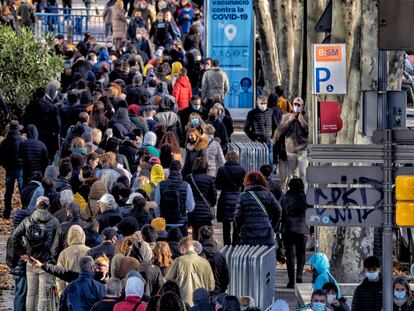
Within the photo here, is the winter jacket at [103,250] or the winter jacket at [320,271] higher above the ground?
the winter jacket at [103,250]

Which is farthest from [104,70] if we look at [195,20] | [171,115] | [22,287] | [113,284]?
[113,284]

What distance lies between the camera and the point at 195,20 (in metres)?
52.2

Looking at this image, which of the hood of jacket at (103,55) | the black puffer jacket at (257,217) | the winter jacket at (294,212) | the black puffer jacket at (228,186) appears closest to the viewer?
the black puffer jacket at (257,217)

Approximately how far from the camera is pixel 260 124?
31.7 meters

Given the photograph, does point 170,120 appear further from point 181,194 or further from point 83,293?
point 83,293

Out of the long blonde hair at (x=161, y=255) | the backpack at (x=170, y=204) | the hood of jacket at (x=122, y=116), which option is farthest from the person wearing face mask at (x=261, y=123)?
the long blonde hair at (x=161, y=255)

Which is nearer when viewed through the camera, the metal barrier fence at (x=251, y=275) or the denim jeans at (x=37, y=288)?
the metal barrier fence at (x=251, y=275)

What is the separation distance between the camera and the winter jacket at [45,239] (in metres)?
20.6

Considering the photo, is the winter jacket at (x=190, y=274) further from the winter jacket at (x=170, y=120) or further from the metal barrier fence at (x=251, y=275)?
the winter jacket at (x=170, y=120)

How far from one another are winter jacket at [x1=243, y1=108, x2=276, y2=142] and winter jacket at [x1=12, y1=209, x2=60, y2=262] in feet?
36.4

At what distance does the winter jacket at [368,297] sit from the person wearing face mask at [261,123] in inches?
514

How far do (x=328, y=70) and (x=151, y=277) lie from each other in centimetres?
483

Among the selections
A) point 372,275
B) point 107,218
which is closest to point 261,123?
point 107,218

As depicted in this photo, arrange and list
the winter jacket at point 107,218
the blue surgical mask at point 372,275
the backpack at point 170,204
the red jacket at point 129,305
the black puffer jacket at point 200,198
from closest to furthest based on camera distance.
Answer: the red jacket at point 129,305 < the blue surgical mask at point 372,275 < the winter jacket at point 107,218 < the backpack at point 170,204 < the black puffer jacket at point 200,198
